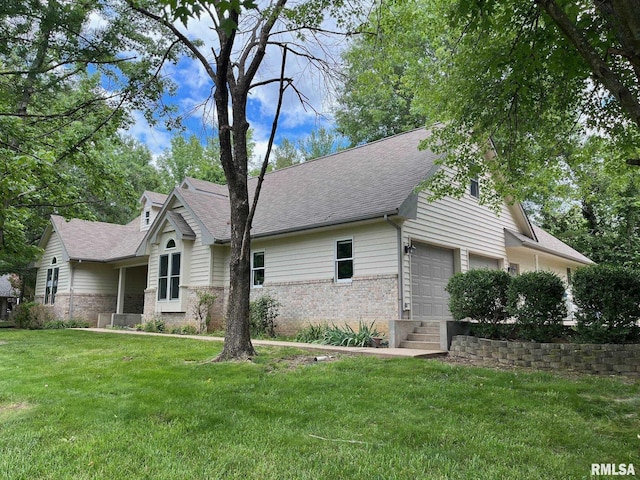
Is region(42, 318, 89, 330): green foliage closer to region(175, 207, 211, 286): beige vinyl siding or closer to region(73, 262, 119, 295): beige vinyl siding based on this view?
region(73, 262, 119, 295): beige vinyl siding

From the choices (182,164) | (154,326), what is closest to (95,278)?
(154,326)

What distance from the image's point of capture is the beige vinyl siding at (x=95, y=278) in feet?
73.2

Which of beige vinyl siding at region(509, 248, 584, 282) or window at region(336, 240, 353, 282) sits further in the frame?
beige vinyl siding at region(509, 248, 584, 282)

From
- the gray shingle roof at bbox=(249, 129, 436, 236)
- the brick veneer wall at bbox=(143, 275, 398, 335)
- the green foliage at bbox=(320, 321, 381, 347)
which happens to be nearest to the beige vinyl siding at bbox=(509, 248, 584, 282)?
the gray shingle roof at bbox=(249, 129, 436, 236)

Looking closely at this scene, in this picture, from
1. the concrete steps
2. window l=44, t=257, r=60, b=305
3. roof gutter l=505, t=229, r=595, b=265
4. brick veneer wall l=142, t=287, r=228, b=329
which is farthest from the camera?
window l=44, t=257, r=60, b=305

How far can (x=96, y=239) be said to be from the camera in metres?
24.3

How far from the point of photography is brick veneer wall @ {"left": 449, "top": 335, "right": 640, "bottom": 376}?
726cm

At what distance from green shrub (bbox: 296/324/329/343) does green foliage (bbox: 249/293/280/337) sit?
154 cm

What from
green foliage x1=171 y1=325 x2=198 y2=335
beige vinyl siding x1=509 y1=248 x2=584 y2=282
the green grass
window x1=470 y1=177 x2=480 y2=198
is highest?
window x1=470 y1=177 x2=480 y2=198

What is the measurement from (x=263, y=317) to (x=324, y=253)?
9.48ft

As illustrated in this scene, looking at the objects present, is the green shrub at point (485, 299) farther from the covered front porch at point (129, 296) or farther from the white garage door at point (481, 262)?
the covered front porch at point (129, 296)

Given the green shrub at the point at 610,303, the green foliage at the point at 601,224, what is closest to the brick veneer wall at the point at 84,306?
the green shrub at the point at 610,303

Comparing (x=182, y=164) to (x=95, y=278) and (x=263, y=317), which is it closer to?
(x=95, y=278)

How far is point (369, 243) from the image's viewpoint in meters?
12.4
